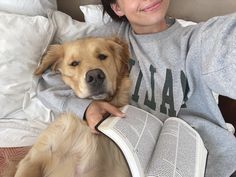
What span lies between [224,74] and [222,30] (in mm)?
138

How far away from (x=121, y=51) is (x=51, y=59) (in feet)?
0.94

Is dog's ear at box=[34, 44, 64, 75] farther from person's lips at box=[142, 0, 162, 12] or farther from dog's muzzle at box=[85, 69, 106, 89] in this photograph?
person's lips at box=[142, 0, 162, 12]

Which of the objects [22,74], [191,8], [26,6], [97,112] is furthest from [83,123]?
[191,8]

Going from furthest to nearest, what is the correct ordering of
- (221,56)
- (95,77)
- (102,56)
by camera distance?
(102,56)
(95,77)
(221,56)

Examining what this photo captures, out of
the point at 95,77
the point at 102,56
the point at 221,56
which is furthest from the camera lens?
the point at 102,56

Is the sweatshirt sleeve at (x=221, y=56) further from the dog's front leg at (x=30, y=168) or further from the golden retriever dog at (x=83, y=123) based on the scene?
the dog's front leg at (x=30, y=168)

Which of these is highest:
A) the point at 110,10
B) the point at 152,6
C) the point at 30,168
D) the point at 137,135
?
the point at 152,6

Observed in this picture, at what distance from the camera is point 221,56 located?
1088mm

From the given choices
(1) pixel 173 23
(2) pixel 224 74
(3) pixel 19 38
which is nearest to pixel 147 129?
(2) pixel 224 74

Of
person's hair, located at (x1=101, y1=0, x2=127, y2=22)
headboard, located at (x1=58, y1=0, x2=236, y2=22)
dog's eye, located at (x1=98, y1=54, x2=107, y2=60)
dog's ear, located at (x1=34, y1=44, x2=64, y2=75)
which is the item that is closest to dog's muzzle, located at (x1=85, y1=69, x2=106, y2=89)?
dog's eye, located at (x1=98, y1=54, x2=107, y2=60)

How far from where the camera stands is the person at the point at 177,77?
3.68 feet

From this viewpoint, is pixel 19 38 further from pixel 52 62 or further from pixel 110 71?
pixel 110 71

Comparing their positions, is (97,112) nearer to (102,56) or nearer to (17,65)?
(102,56)

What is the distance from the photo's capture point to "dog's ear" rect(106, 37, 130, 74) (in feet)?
4.85
